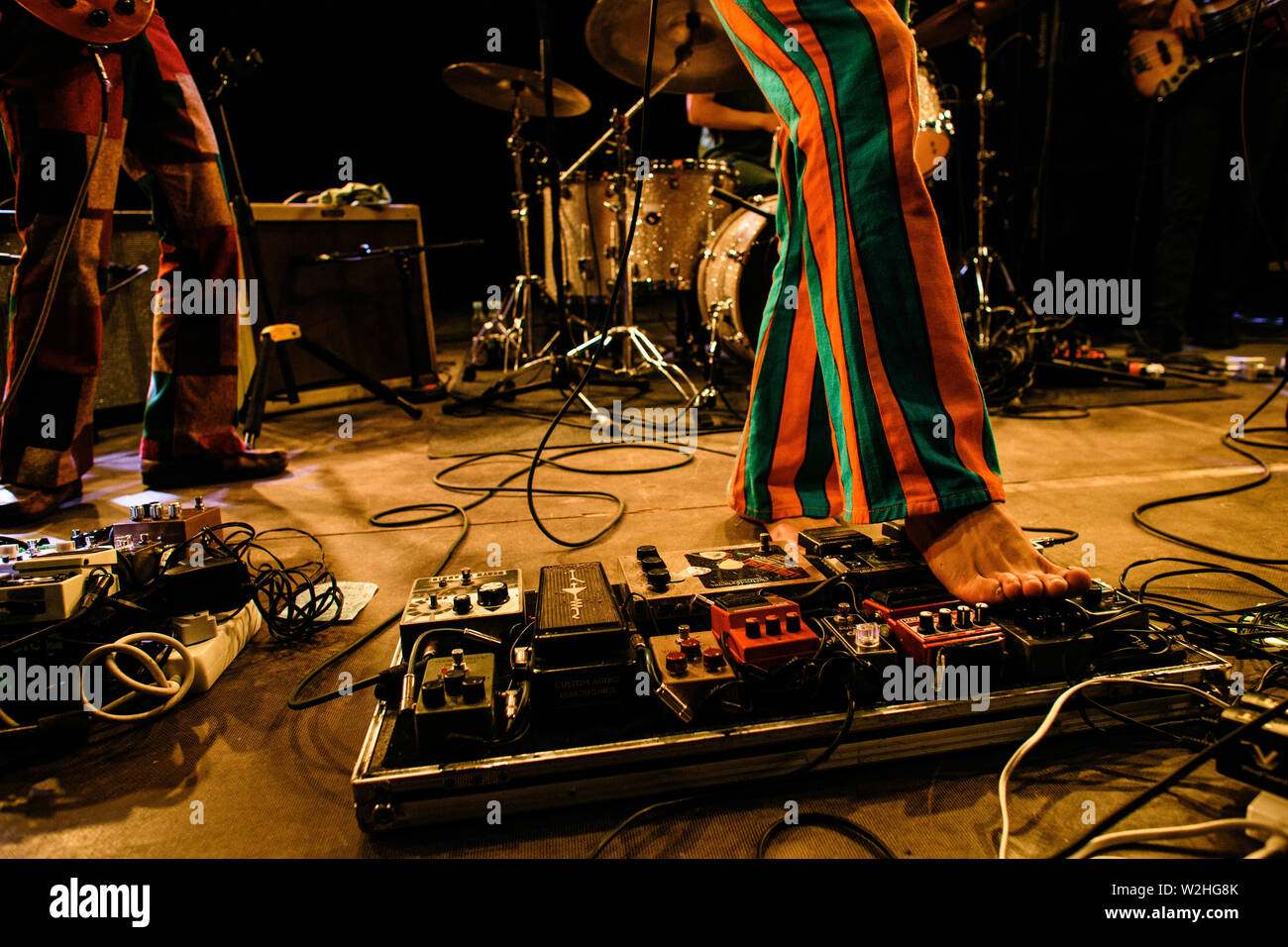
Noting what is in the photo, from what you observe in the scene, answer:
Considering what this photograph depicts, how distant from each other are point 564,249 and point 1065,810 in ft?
12.0

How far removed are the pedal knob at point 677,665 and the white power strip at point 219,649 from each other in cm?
62

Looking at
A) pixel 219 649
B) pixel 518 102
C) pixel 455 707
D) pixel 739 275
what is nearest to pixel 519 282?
pixel 518 102

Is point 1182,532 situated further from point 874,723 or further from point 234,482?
point 234,482

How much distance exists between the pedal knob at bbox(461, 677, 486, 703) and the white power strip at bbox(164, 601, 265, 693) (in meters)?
0.46

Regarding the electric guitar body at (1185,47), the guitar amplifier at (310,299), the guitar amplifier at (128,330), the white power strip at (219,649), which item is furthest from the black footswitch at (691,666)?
the electric guitar body at (1185,47)

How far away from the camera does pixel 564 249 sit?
12.8ft

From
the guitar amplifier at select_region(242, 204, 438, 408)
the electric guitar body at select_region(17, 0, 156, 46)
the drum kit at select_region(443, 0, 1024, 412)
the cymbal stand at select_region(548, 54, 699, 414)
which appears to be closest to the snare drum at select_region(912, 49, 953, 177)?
the drum kit at select_region(443, 0, 1024, 412)

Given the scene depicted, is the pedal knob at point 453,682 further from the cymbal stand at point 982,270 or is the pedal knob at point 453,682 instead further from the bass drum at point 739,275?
the cymbal stand at point 982,270

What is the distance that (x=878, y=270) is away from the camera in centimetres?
96

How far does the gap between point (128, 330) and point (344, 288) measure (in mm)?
872

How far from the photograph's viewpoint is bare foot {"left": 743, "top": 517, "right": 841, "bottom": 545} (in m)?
1.23

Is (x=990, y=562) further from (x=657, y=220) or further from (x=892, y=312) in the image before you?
(x=657, y=220)

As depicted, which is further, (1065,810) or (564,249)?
(564,249)
